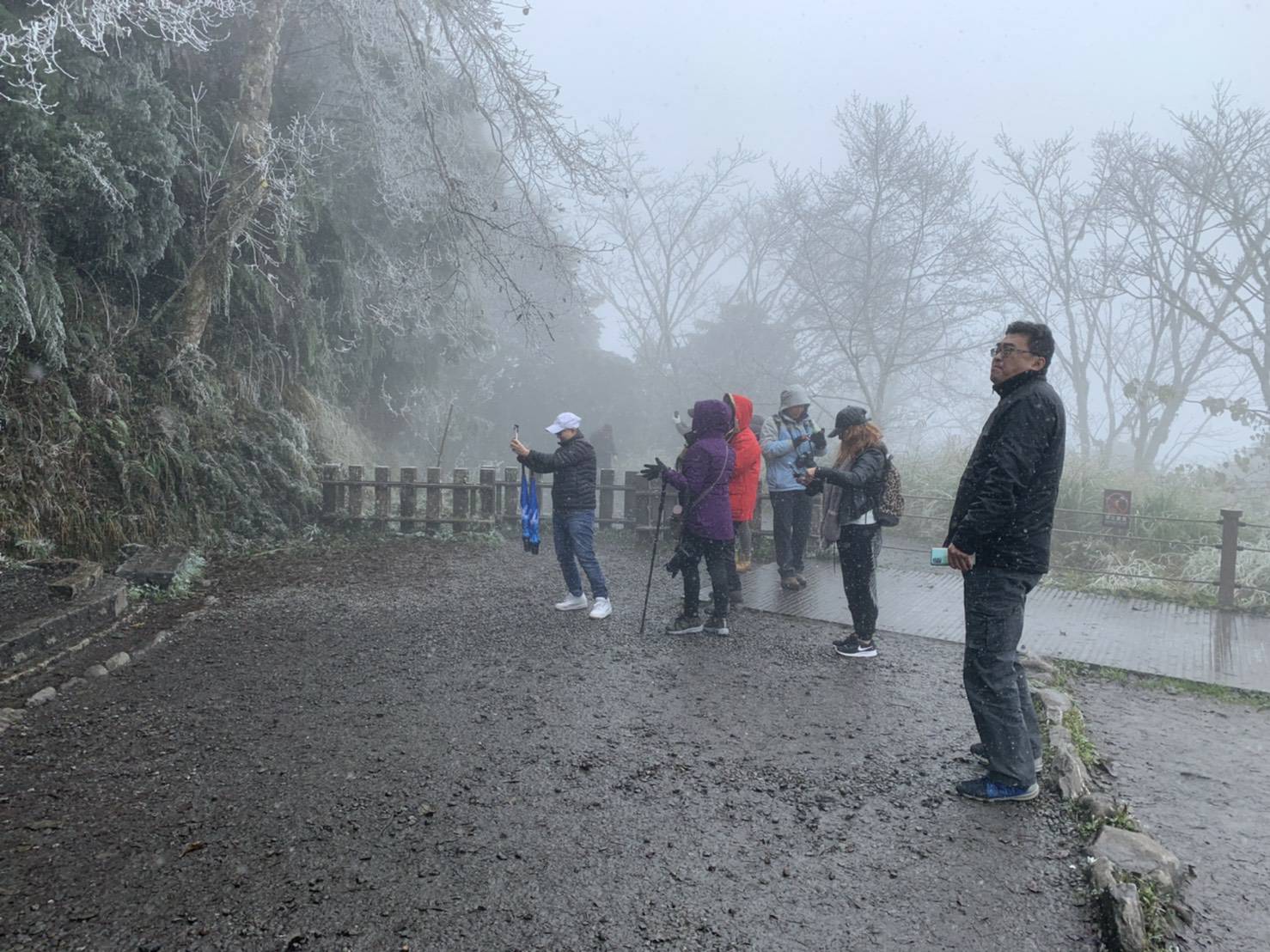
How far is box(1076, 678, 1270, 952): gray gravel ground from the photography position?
9.77ft

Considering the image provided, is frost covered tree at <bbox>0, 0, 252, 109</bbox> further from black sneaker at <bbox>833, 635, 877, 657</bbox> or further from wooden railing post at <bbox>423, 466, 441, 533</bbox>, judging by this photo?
black sneaker at <bbox>833, 635, 877, 657</bbox>

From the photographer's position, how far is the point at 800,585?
27.8ft

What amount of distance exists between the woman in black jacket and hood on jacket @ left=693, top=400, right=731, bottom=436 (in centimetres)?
95

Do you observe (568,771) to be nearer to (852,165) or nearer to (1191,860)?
(1191,860)

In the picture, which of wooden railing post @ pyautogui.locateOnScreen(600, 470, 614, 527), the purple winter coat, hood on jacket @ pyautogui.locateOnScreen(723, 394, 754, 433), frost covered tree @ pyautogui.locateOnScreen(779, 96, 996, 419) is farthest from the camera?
frost covered tree @ pyautogui.locateOnScreen(779, 96, 996, 419)

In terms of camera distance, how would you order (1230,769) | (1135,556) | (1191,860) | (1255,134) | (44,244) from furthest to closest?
(1255,134) → (1135,556) → (44,244) → (1230,769) → (1191,860)

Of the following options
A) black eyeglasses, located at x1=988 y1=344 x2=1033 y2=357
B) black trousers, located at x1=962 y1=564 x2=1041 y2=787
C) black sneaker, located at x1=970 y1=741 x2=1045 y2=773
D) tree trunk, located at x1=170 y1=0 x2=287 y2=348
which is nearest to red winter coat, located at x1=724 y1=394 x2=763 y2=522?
black sneaker, located at x1=970 y1=741 x2=1045 y2=773

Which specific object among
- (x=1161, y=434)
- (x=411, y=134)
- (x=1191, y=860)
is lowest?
(x=1191, y=860)

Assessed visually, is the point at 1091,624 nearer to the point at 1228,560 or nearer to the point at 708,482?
the point at 1228,560

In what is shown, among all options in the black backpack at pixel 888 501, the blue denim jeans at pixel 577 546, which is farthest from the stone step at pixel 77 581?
the black backpack at pixel 888 501

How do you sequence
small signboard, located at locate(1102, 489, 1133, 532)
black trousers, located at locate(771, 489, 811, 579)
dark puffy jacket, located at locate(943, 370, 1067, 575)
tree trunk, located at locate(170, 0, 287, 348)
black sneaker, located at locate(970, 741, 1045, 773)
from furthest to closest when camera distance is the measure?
tree trunk, located at locate(170, 0, 287, 348) → small signboard, located at locate(1102, 489, 1133, 532) → black trousers, located at locate(771, 489, 811, 579) → black sneaker, located at locate(970, 741, 1045, 773) → dark puffy jacket, located at locate(943, 370, 1067, 575)

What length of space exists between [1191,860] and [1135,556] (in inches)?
323

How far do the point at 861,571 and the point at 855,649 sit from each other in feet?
2.06

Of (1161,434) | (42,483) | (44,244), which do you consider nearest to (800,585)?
(42,483)
